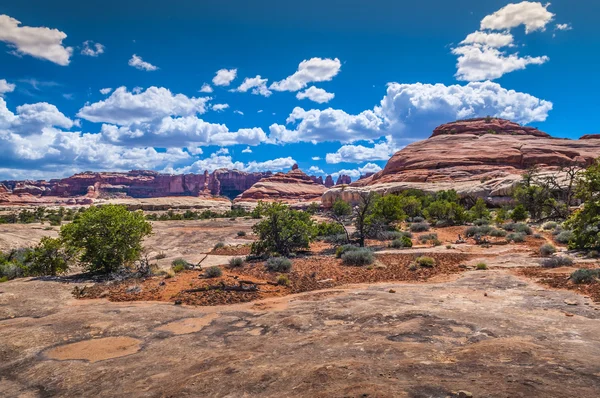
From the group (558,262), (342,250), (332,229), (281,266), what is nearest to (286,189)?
(332,229)

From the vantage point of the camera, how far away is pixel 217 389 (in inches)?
184

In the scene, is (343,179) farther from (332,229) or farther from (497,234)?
(497,234)

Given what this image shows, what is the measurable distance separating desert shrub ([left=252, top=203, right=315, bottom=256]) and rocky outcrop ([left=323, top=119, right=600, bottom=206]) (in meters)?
40.7

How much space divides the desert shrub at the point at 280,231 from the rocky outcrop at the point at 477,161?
40651mm

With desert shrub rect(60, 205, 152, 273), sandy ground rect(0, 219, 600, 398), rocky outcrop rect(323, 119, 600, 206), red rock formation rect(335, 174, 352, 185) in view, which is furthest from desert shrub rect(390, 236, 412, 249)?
red rock formation rect(335, 174, 352, 185)

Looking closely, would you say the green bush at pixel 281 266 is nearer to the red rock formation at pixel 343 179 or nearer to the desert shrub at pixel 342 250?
the desert shrub at pixel 342 250

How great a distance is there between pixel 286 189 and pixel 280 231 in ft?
414

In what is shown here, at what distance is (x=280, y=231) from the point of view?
72.2 feet

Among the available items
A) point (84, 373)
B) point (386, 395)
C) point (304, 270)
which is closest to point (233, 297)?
point (304, 270)

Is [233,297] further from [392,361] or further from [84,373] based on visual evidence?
[392,361]

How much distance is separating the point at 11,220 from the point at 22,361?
60.1 metres

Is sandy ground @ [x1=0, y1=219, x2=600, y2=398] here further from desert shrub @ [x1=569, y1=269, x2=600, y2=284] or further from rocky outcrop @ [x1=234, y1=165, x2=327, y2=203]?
rocky outcrop @ [x1=234, y1=165, x2=327, y2=203]

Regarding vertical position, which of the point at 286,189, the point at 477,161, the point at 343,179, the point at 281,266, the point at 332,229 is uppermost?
the point at 343,179

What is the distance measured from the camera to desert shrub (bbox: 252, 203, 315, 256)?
21.7 metres
